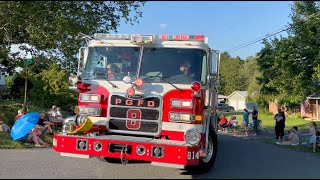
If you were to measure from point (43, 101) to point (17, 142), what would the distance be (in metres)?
15.9

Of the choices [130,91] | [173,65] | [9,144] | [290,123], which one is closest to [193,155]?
[130,91]

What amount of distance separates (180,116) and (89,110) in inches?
71.8

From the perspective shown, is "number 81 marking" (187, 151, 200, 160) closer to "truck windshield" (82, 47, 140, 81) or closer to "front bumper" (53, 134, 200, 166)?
"front bumper" (53, 134, 200, 166)

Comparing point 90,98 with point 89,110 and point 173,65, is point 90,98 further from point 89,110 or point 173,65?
point 173,65

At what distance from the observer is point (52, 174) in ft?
27.5

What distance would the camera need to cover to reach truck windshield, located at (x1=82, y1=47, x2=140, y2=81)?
8.30 m

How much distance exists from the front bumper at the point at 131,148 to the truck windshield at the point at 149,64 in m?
1.29

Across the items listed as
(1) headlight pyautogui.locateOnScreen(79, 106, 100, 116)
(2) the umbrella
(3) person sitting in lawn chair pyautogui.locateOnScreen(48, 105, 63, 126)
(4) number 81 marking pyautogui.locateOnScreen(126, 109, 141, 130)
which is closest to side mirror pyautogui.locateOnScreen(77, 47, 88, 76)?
(1) headlight pyautogui.locateOnScreen(79, 106, 100, 116)

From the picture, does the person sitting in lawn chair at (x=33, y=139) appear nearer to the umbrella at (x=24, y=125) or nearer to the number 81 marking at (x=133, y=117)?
the umbrella at (x=24, y=125)

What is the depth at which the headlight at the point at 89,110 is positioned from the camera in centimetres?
799

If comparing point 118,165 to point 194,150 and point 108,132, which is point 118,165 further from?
point 194,150

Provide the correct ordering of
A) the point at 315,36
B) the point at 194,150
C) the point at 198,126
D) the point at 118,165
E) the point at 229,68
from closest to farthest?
1. the point at 194,150
2. the point at 198,126
3. the point at 118,165
4. the point at 315,36
5. the point at 229,68

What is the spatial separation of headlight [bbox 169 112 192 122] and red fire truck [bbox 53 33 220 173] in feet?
0.06

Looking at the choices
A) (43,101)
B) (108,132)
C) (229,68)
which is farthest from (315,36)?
(229,68)
